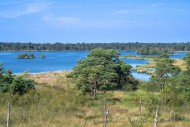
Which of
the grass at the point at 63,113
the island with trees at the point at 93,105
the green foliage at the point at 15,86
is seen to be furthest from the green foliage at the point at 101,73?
the green foliage at the point at 15,86

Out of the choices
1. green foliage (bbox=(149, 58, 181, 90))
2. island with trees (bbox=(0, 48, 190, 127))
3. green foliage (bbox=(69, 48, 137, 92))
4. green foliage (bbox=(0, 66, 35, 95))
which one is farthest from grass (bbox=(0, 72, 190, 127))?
green foliage (bbox=(149, 58, 181, 90))

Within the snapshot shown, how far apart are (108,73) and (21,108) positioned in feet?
55.9

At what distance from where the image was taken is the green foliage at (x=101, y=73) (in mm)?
37666

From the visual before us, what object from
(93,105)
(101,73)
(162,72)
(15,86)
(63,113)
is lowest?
(93,105)

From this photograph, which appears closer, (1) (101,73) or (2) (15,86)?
(2) (15,86)

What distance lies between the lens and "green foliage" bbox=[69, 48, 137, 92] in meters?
37.7

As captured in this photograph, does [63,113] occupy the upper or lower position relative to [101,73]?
lower

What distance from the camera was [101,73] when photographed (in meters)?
38.8

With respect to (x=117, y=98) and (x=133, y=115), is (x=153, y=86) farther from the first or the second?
(x=133, y=115)

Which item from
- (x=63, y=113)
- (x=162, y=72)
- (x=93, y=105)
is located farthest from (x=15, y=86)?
(x=162, y=72)

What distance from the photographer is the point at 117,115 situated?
2738 cm

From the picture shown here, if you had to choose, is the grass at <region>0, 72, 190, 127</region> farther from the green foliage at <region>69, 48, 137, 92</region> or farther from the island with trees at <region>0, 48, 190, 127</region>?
the green foliage at <region>69, 48, 137, 92</region>

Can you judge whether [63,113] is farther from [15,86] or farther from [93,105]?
[93,105]

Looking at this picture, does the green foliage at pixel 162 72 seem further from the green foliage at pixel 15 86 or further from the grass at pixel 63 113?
the green foliage at pixel 15 86
